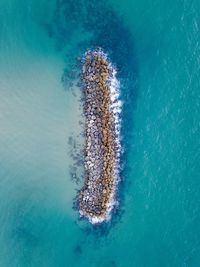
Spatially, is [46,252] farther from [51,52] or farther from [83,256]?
[51,52]

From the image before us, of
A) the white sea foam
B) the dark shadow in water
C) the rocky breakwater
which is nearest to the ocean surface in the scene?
the dark shadow in water

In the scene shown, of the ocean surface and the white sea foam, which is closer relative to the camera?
the ocean surface

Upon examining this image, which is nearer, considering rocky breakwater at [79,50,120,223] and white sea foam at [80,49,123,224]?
rocky breakwater at [79,50,120,223]

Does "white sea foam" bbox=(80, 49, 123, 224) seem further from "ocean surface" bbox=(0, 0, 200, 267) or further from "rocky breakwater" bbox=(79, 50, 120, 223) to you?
"ocean surface" bbox=(0, 0, 200, 267)

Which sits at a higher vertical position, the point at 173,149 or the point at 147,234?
the point at 173,149

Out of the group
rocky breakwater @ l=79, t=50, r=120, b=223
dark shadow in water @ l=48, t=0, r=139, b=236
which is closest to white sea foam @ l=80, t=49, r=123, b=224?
rocky breakwater @ l=79, t=50, r=120, b=223

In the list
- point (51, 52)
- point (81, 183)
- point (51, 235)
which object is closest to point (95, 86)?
point (51, 52)

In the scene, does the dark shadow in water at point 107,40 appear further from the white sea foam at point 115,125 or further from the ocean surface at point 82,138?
the white sea foam at point 115,125
